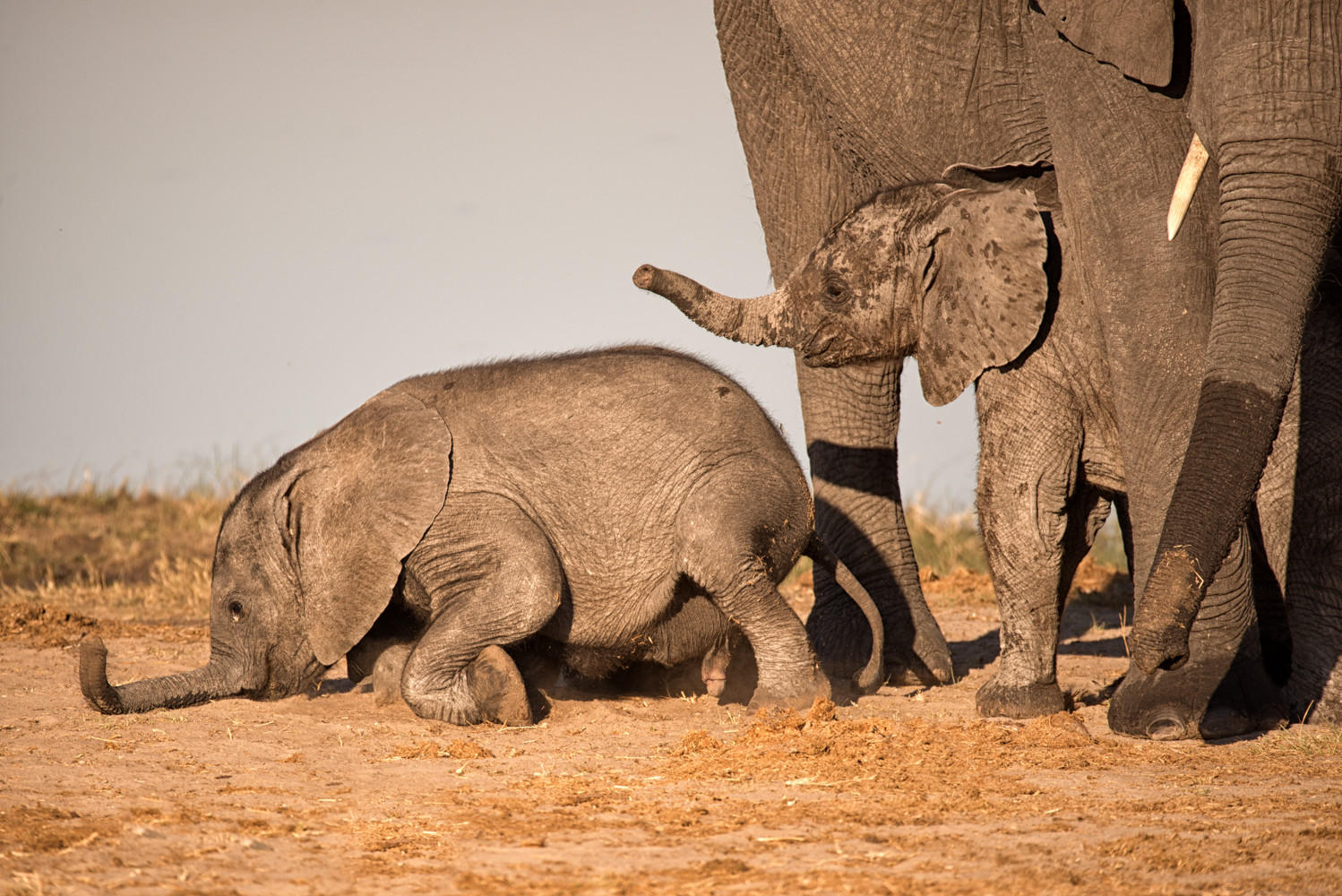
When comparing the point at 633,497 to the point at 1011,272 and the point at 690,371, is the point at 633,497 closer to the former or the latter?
the point at 690,371

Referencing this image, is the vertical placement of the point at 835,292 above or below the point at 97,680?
above

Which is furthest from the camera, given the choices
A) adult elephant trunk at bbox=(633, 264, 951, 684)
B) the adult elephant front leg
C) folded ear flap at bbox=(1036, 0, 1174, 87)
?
the adult elephant front leg

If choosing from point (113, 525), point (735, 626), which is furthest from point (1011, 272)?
point (113, 525)

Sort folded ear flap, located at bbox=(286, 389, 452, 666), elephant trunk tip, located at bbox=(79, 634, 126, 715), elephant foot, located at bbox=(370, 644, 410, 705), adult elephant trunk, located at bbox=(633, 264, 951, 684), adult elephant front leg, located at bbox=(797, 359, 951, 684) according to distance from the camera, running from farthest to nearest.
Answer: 1. adult elephant front leg, located at bbox=(797, 359, 951, 684)
2. adult elephant trunk, located at bbox=(633, 264, 951, 684)
3. elephant foot, located at bbox=(370, 644, 410, 705)
4. folded ear flap, located at bbox=(286, 389, 452, 666)
5. elephant trunk tip, located at bbox=(79, 634, 126, 715)

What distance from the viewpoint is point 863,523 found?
7.07m

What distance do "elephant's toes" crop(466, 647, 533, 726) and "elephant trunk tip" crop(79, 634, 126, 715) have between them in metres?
1.34

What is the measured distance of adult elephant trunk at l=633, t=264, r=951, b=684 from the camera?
634 cm

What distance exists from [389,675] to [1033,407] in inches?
109

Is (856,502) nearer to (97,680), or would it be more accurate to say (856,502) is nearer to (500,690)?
(500,690)

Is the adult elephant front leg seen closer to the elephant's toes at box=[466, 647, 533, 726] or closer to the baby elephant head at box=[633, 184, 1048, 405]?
the baby elephant head at box=[633, 184, 1048, 405]

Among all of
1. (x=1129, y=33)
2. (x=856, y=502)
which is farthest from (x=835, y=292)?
(x=1129, y=33)

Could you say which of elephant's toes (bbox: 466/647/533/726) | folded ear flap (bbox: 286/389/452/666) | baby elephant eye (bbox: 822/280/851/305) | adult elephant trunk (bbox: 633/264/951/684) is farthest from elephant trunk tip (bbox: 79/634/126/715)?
baby elephant eye (bbox: 822/280/851/305)

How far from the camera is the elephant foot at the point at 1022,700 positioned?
5555mm

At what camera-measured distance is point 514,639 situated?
18.5 feet
